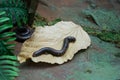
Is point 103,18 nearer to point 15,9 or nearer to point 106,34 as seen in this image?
point 106,34

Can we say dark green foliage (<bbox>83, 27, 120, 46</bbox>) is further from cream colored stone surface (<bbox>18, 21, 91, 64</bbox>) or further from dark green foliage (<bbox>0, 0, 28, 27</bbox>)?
dark green foliage (<bbox>0, 0, 28, 27</bbox>)

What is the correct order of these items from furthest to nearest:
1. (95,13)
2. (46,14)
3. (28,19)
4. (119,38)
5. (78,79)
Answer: (95,13), (46,14), (119,38), (28,19), (78,79)

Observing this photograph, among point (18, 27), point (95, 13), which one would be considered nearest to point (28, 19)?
point (18, 27)

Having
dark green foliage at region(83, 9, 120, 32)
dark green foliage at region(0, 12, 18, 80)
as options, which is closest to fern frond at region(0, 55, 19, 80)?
dark green foliage at region(0, 12, 18, 80)

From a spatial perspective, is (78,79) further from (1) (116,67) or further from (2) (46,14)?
(2) (46,14)

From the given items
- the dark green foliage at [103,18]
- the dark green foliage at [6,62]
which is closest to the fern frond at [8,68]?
the dark green foliage at [6,62]
